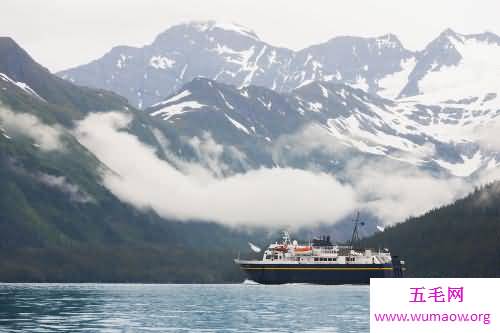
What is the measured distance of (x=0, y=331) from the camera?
Answer: 10494 cm

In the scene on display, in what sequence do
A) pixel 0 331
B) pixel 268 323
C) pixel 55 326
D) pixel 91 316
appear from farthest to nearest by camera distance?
pixel 91 316 < pixel 268 323 < pixel 55 326 < pixel 0 331

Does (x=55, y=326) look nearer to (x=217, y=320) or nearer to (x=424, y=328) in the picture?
(x=217, y=320)

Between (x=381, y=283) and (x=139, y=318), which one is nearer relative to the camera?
(x=381, y=283)

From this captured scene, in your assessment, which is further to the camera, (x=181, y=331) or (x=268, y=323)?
(x=268, y=323)

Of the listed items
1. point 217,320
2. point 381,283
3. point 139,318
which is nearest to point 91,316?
point 139,318

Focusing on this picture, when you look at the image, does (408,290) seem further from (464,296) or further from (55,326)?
(55,326)

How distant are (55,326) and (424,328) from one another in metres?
87.5

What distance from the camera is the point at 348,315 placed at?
140125mm

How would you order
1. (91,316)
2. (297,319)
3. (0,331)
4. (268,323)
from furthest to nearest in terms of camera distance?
(91,316) < (297,319) < (268,323) < (0,331)

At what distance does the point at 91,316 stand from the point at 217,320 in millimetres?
19125

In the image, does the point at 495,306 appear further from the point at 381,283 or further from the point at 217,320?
the point at 217,320

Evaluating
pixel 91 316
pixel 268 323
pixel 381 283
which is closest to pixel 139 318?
pixel 91 316

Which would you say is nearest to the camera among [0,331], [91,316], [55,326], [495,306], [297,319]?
[495,306]

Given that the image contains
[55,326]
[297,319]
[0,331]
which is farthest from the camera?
[297,319]
